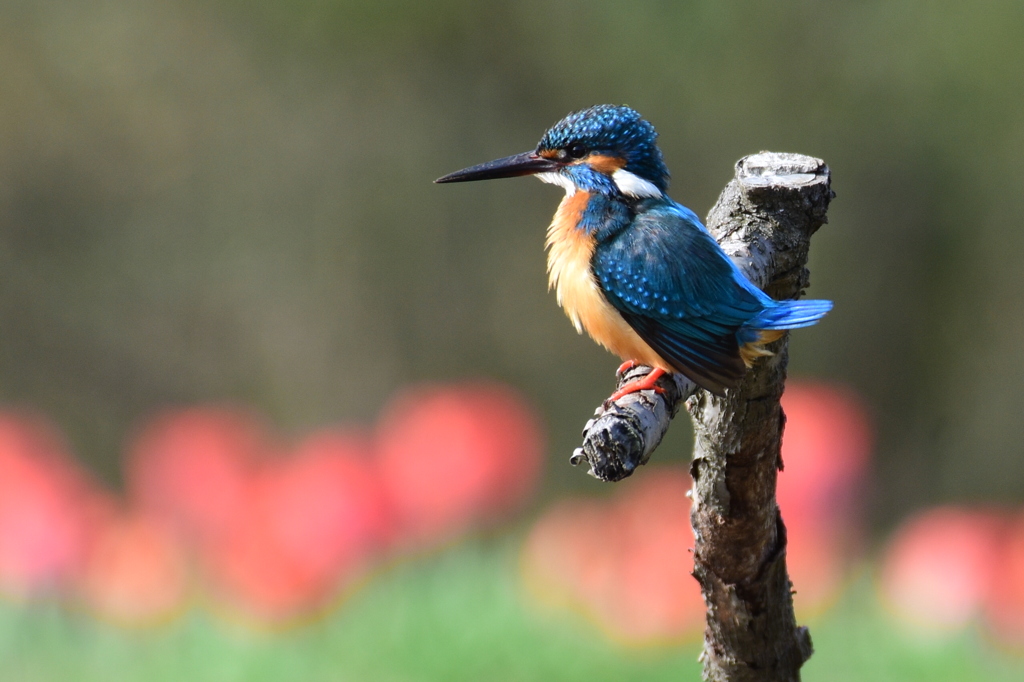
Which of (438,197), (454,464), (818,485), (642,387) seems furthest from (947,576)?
(438,197)

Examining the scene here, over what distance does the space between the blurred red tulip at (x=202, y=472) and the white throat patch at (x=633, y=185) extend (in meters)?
1.16

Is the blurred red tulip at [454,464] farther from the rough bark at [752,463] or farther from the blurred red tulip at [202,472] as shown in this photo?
the rough bark at [752,463]

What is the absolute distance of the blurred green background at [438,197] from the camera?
10.4ft

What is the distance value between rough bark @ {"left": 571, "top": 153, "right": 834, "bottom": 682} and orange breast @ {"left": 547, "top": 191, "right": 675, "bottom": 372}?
5.5 inches

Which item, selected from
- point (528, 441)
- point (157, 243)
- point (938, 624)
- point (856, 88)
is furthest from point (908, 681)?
point (157, 243)

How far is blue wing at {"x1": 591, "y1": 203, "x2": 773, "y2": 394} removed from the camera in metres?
1.18

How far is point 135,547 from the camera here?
2.29 m

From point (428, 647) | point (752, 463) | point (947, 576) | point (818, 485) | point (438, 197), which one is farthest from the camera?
point (438, 197)

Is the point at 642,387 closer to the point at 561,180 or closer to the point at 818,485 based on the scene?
the point at 561,180

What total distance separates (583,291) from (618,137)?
201mm

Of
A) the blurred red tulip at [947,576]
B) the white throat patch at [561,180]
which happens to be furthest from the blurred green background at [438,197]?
the white throat patch at [561,180]

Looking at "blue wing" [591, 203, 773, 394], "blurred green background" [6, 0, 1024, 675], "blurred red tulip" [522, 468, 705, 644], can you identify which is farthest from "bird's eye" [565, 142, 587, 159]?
"blurred green background" [6, 0, 1024, 675]

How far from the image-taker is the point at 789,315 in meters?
1.20

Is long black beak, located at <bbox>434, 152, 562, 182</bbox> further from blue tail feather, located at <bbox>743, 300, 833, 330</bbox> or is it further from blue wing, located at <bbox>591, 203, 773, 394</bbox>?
blue tail feather, located at <bbox>743, 300, 833, 330</bbox>
